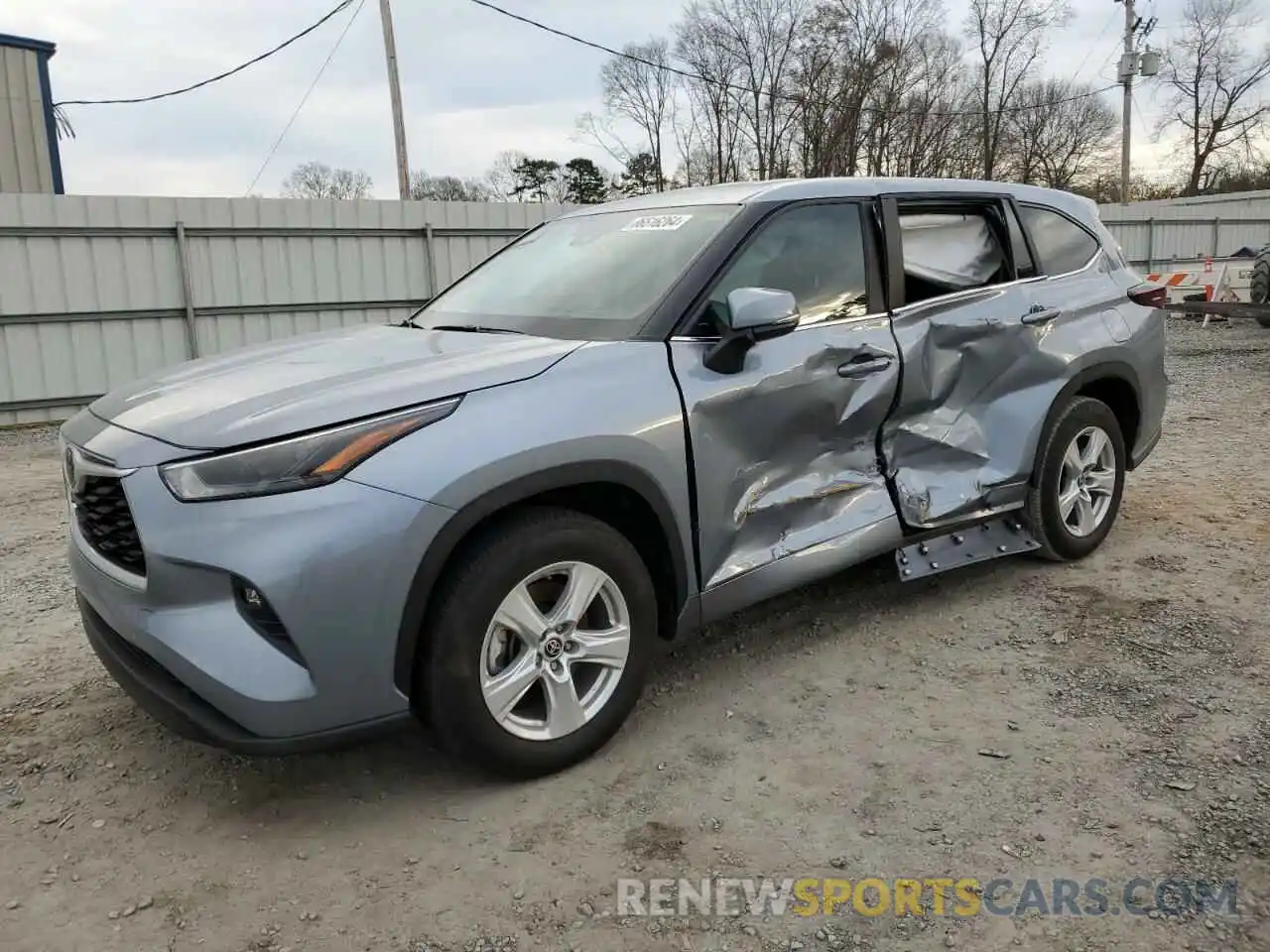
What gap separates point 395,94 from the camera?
16.5m

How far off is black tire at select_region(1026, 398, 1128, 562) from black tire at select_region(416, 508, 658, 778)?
222 centimetres

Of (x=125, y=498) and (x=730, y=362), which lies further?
(x=730, y=362)

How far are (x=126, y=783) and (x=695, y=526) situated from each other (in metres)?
1.90

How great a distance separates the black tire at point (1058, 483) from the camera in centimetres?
421

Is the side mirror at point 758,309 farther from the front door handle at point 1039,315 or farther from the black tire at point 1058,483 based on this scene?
the black tire at point 1058,483

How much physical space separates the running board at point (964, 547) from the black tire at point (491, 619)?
1.40 metres

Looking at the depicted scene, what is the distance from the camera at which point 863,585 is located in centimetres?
440

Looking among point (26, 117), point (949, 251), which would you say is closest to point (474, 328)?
point (949, 251)

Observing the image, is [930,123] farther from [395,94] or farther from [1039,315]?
[1039,315]

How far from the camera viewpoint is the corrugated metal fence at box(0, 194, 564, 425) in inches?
398

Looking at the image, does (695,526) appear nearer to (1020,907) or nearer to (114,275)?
(1020,907)

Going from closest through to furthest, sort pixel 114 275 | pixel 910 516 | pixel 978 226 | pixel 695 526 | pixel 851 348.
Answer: pixel 695 526
pixel 851 348
pixel 910 516
pixel 978 226
pixel 114 275

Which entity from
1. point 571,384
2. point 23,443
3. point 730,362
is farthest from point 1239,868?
point 23,443

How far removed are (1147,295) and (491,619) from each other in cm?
385
